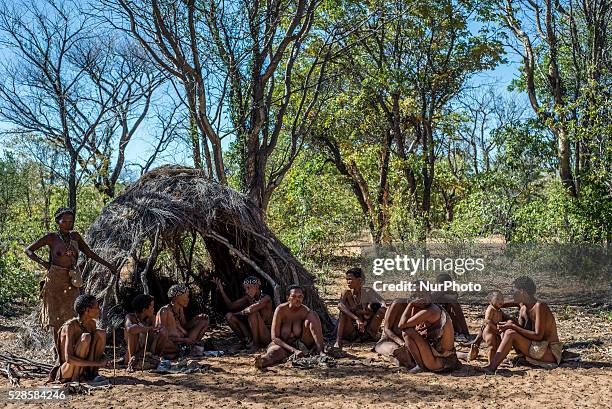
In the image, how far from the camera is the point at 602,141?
1126 cm

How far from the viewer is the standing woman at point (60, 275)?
6.66m

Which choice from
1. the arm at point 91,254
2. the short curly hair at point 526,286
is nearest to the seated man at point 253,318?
the arm at point 91,254

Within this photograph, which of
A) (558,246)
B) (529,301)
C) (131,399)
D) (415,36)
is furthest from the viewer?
(415,36)

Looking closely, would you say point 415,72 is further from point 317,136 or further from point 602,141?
point 602,141

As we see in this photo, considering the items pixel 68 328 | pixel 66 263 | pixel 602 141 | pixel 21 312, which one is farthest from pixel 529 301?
pixel 21 312

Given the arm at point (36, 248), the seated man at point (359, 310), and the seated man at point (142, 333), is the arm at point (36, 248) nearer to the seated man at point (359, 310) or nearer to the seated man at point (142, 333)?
the seated man at point (142, 333)

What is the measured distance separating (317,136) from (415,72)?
3692mm

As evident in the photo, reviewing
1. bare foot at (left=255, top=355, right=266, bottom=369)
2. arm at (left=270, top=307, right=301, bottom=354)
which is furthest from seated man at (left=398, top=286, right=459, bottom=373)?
bare foot at (left=255, top=355, right=266, bottom=369)

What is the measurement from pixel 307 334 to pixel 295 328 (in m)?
0.15

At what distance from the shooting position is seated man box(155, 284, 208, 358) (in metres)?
6.79

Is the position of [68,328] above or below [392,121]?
below

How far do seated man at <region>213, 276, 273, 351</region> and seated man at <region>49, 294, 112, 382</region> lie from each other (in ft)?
6.92

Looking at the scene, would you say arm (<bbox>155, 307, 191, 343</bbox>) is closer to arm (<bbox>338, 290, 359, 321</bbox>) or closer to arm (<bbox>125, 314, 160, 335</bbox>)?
arm (<bbox>125, 314, 160, 335</bbox>)

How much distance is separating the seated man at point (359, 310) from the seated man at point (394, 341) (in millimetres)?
588
